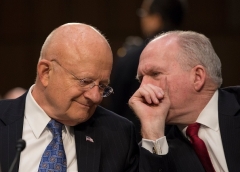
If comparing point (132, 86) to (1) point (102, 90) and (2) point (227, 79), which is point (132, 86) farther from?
(2) point (227, 79)

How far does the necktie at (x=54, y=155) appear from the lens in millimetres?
3100

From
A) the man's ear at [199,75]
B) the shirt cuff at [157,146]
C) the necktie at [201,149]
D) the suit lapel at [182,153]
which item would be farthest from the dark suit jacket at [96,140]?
the man's ear at [199,75]

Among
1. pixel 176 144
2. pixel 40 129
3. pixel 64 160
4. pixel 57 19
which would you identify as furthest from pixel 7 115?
pixel 57 19

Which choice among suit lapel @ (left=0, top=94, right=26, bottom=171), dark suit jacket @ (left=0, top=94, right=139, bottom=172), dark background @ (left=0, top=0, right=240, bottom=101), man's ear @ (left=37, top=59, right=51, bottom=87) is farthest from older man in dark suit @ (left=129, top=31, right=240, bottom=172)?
dark background @ (left=0, top=0, right=240, bottom=101)

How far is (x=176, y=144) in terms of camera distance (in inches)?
138

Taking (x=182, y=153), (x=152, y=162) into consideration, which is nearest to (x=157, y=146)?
(x=152, y=162)

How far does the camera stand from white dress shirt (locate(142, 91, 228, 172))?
3287 mm

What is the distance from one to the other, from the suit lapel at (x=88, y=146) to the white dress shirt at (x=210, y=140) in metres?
0.27

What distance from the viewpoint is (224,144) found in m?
3.29

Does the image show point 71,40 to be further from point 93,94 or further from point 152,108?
point 152,108

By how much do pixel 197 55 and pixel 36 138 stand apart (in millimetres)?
1044

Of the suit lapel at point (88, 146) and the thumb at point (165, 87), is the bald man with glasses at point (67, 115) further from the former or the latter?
the thumb at point (165, 87)

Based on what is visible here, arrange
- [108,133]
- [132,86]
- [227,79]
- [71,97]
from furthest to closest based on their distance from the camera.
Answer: [227,79] → [132,86] → [108,133] → [71,97]

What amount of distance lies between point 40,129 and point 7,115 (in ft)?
0.67
